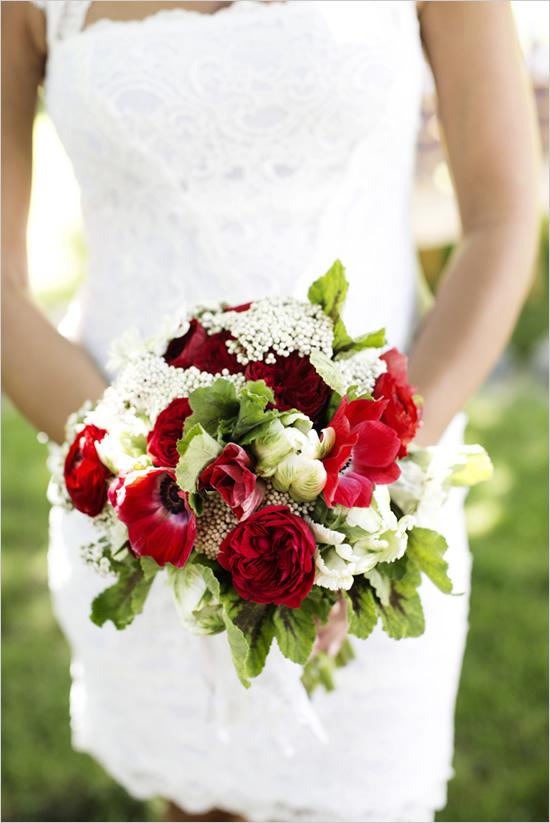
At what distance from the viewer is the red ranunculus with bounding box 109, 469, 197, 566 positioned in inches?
50.1

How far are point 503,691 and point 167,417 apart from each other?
2508mm

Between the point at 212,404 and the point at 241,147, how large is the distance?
2.62 ft

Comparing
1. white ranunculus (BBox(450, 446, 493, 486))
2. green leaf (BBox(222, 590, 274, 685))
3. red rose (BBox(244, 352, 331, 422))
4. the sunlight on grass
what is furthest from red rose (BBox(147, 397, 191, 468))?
the sunlight on grass

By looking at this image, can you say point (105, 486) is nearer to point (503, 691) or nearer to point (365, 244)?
point (365, 244)

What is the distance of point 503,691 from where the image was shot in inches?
133

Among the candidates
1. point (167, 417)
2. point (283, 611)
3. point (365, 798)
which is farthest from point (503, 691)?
point (167, 417)

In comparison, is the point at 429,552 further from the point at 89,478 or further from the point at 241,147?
the point at 241,147

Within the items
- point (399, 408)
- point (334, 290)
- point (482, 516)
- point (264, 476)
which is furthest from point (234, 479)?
point (482, 516)

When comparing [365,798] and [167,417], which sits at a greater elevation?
[167,417]

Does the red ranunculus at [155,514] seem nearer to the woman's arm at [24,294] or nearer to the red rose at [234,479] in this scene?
the red rose at [234,479]

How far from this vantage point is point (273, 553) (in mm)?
1227

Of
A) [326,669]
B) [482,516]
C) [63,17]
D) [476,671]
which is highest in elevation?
[63,17]

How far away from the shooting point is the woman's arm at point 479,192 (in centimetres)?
185

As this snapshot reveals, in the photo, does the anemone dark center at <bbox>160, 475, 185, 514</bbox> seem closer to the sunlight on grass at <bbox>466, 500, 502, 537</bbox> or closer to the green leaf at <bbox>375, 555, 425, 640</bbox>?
the green leaf at <bbox>375, 555, 425, 640</bbox>
